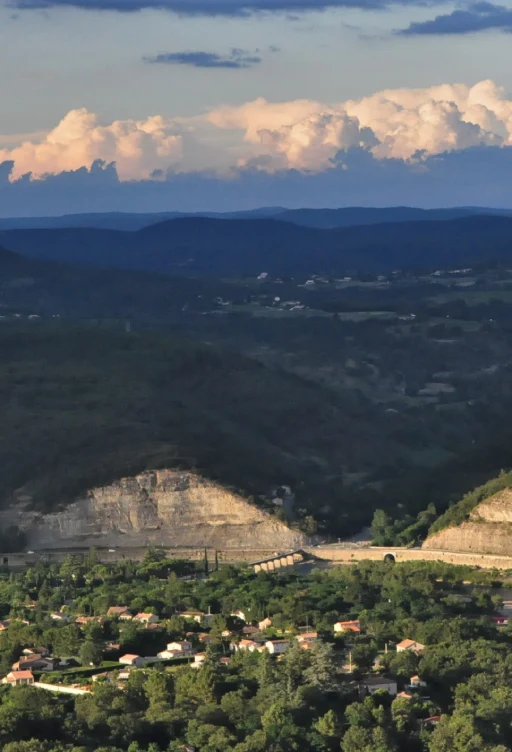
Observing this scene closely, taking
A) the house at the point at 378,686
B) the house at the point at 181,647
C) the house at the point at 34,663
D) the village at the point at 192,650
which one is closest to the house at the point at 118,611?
the village at the point at 192,650

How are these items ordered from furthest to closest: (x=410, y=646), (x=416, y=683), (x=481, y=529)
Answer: (x=481, y=529) < (x=410, y=646) < (x=416, y=683)

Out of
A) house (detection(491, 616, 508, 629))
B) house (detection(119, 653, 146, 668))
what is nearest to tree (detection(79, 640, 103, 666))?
house (detection(119, 653, 146, 668))

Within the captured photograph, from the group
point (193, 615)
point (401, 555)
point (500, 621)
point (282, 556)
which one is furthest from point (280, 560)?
point (193, 615)

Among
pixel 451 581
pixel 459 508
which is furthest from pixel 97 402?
pixel 451 581

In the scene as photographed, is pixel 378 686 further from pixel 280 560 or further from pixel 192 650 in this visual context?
pixel 280 560

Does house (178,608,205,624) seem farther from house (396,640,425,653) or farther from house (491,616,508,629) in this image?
house (491,616,508,629)

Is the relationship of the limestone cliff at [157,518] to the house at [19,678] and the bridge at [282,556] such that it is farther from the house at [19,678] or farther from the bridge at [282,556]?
the house at [19,678]
